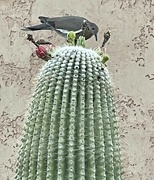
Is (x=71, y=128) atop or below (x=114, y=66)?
below

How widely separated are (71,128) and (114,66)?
1.32m

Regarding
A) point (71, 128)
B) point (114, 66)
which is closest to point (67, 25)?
point (114, 66)

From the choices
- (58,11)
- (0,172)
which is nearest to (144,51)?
(58,11)

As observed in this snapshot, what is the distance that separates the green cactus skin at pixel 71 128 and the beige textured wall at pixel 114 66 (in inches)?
46.4

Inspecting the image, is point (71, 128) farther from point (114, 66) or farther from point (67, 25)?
point (114, 66)

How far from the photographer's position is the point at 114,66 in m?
2.45

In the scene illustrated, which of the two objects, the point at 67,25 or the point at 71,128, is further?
the point at 67,25

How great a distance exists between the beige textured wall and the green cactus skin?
1179 millimetres

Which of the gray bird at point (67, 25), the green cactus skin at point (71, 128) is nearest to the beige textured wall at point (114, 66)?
the gray bird at point (67, 25)

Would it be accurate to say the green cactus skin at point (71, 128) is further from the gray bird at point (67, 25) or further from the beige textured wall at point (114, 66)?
the beige textured wall at point (114, 66)

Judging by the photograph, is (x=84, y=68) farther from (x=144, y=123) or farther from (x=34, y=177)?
(x=144, y=123)

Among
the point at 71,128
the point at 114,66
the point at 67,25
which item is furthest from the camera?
the point at 114,66

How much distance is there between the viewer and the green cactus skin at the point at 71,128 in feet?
3.74

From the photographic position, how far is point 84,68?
48.0 inches
